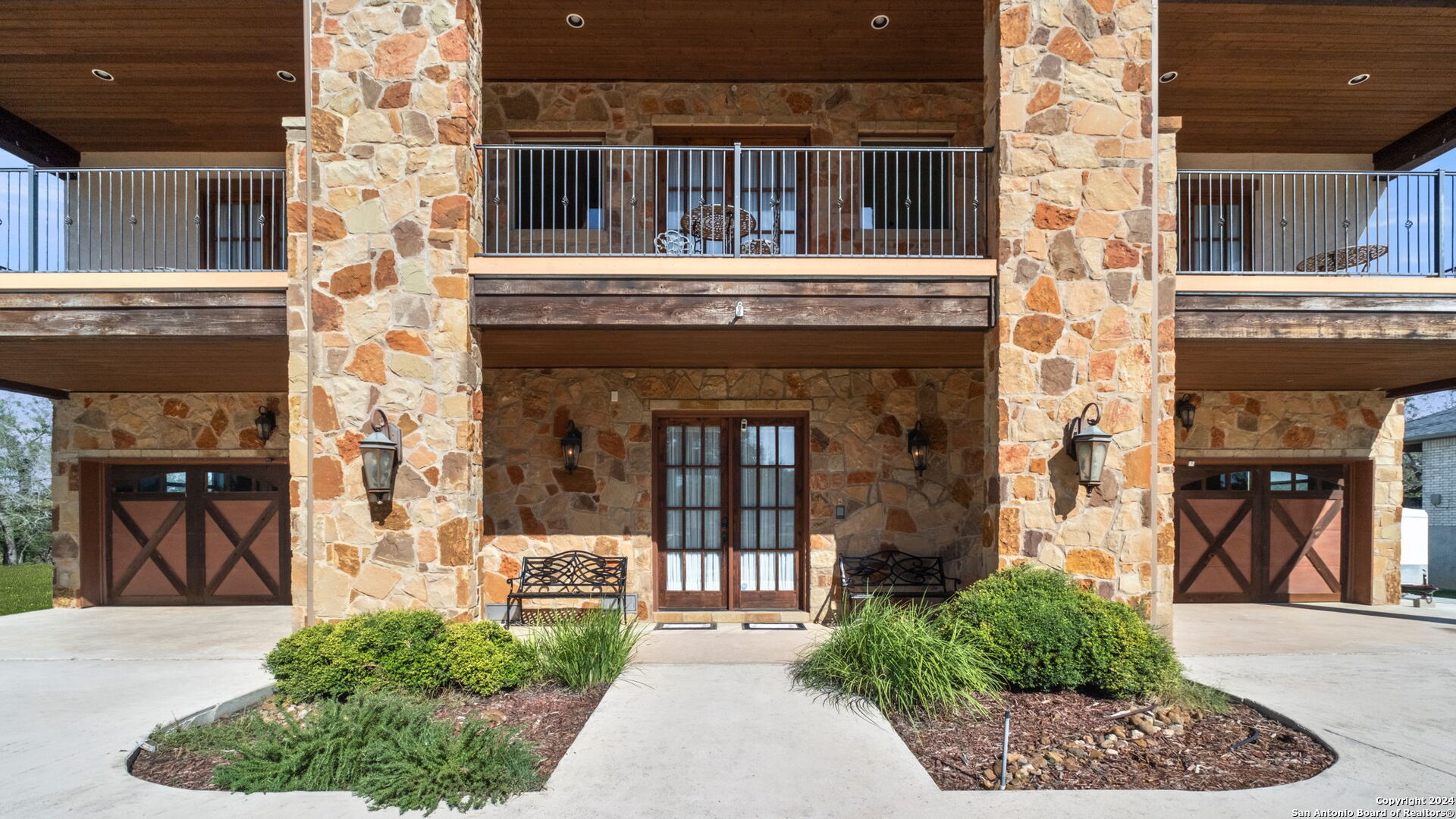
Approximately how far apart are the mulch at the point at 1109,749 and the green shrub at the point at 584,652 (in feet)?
7.08

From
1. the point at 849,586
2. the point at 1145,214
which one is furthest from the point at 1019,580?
the point at 1145,214

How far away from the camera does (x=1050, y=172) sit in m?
6.58

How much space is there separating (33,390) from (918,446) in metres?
10.5

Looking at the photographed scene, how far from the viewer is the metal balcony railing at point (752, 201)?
8.74 meters

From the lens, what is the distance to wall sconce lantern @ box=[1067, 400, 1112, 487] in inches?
245

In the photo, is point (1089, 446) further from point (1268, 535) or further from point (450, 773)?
point (1268, 535)

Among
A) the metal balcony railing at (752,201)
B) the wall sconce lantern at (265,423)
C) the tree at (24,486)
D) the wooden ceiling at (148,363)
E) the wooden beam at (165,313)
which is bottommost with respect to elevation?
the tree at (24,486)

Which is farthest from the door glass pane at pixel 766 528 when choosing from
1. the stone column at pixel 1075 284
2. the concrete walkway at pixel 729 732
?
the stone column at pixel 1075 284

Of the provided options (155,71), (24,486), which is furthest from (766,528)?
(24,486)

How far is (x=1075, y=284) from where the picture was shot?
6.53 m

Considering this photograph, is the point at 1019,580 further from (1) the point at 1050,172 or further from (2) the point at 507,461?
(2) the point at 507,461

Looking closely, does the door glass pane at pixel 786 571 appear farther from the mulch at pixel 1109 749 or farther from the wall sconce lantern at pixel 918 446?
the mulch at pixel 1109 749

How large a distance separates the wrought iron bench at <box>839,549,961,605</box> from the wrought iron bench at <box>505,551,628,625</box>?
2483 mm

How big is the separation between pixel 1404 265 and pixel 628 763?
9.01m
